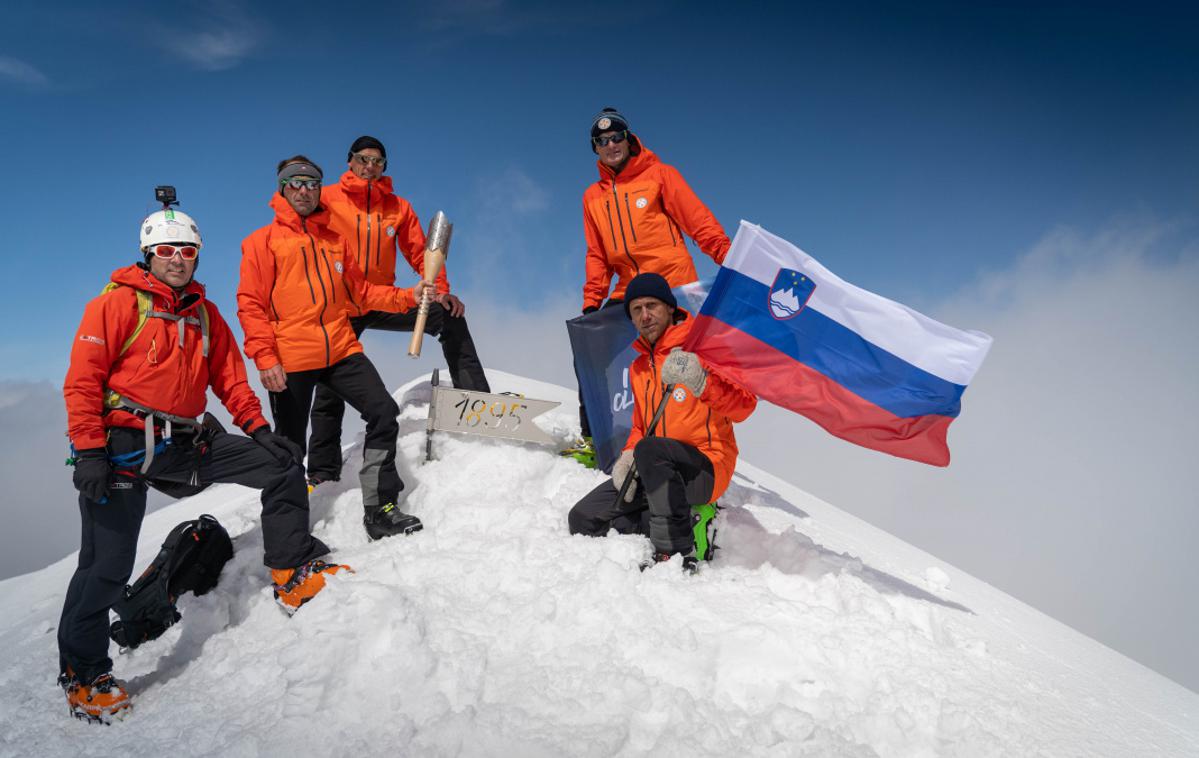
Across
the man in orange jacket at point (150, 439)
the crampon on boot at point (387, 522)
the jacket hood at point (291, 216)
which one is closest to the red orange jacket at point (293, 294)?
the jacket hood at point (291, 216)

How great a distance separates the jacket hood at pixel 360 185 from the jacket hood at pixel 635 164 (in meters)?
1.86

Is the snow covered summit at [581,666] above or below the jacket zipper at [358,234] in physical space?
below

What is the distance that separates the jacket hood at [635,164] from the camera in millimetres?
5453

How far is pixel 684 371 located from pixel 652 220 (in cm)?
194

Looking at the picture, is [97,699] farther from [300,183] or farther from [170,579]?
[300,183]

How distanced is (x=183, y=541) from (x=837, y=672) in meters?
3.84

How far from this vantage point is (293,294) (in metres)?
4.59

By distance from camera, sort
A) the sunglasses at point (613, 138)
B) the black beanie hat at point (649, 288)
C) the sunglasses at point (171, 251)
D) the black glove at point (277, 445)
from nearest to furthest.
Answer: the sunglasses at point (171, 251)
the black glove at point (277, 445)
the black beanie hat at point (649, 288)
the sunglasses at point (613, 138)

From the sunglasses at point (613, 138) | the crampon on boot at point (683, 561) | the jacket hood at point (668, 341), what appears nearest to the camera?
the crampon on boot at point (683, 561)

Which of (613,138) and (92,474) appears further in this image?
(613,138)

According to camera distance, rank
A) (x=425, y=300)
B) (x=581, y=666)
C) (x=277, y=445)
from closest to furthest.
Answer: (x=581, y=666)
(x=277, y=445)
(x=425, y=300)

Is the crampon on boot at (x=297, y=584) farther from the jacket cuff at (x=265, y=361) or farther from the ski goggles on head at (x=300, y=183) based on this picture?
the ski goggles on head at (x=300, y=183)

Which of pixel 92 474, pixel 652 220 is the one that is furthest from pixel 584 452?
pixel 92 474

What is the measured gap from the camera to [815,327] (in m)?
4.34
